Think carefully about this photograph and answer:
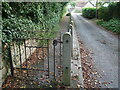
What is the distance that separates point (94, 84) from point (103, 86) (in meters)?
0.21

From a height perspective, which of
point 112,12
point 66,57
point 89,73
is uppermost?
point 112,12

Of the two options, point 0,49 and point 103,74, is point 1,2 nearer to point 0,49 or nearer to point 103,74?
point 0,49

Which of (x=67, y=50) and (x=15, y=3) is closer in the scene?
(x=67, y=50)

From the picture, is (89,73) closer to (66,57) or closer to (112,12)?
(66,57)

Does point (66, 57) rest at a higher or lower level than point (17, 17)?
lower

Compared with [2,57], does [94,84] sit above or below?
below

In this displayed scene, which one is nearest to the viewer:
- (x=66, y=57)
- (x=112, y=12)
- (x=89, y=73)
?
(x=66, y=57)

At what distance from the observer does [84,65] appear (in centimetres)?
432

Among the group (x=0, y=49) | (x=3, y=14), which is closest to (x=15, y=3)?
(x=3, y=14)

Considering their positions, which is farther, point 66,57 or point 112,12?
point 112,12

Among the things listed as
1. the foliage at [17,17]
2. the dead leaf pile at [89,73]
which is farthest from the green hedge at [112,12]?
the foliage at [17,17]

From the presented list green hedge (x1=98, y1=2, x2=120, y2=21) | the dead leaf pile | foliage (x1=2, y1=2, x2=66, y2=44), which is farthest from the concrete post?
green hedge (x1=98, y1=2, x2=120, y2=21)

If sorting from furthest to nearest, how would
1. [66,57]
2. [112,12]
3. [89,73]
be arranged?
[112,12] < [89,73] < [66,57]

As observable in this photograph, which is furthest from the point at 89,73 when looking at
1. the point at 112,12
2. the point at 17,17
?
the point at 112,12
